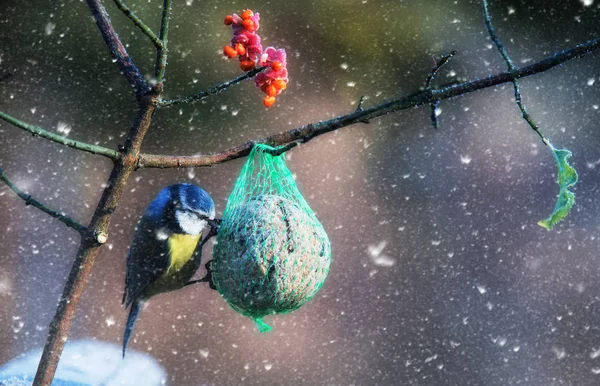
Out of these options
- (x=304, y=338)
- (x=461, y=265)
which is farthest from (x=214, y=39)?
(x=461, y=265)

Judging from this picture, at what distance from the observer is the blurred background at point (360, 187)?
12.8 feet

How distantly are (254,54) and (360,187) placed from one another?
342 cm

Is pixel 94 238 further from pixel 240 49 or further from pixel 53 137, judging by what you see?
pixel 240 49

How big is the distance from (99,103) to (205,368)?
175 cm

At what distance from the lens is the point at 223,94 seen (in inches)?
144

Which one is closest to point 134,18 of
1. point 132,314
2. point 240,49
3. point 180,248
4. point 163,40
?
point 163,40

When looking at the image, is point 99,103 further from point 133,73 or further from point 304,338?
point 133,73

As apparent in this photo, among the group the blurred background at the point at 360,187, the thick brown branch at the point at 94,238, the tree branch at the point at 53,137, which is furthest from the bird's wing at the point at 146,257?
the blurred background at the point at 360,187

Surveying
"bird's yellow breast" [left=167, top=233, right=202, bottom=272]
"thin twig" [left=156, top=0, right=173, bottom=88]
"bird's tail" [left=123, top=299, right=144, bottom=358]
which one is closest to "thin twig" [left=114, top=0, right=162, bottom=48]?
"thin twig" [left=156, top=0, right=173, bottom=88]

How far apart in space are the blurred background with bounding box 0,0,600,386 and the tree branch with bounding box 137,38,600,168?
210cm

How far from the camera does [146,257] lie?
192 cm

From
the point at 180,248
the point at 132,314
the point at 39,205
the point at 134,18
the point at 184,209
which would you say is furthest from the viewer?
the point at 132,314

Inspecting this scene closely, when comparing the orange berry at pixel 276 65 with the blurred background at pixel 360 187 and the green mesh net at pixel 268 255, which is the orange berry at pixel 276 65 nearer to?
the green mesh net at pixel 268 255

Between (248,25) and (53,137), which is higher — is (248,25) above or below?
above
